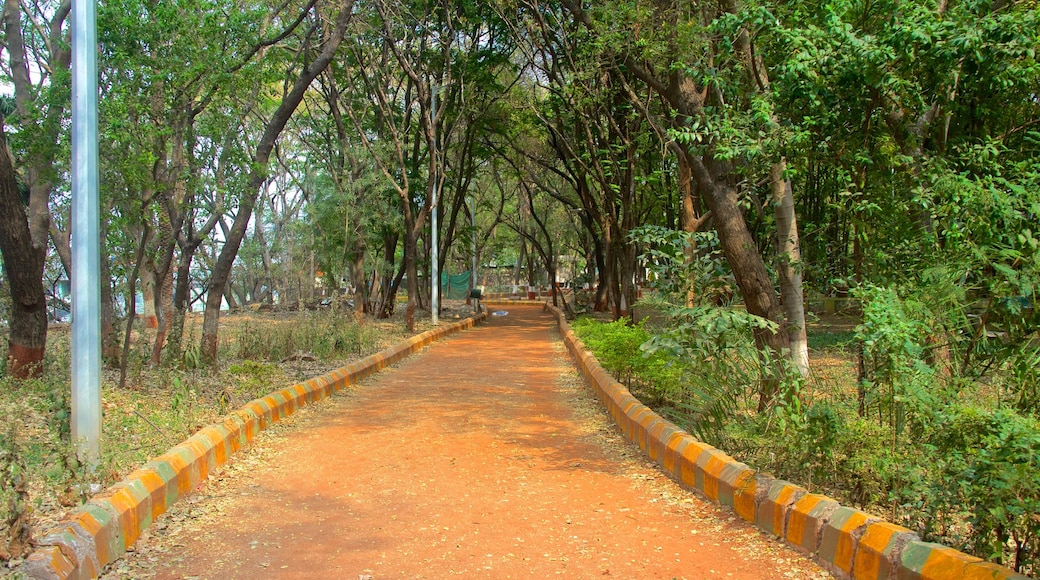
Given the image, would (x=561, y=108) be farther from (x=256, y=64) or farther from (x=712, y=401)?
(x=712, y=401)

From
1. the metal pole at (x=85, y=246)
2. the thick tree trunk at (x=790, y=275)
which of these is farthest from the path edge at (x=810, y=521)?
the metal pole at (x=85, y=246)

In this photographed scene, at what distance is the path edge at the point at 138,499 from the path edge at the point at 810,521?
3452mm

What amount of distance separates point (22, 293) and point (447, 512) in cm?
572

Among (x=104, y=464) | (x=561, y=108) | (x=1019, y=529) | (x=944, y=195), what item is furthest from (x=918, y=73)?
(x=561, y=108)

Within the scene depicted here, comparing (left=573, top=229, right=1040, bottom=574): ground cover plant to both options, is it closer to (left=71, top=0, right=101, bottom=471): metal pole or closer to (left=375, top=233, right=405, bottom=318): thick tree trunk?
(left=71, top=0, right=101, bottom=471): metal pole

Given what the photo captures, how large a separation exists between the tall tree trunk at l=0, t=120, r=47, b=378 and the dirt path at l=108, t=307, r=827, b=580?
2734 millimetres

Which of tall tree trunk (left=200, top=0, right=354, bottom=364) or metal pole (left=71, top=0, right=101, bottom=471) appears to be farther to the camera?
tall tree trunk (left=200, top=0, right=354, bottom=364)

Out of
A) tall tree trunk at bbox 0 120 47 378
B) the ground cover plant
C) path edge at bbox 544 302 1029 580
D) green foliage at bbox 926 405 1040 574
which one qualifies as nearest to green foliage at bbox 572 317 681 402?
path edge at bbox 544 302 1029 580

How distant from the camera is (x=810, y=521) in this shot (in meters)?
4.40

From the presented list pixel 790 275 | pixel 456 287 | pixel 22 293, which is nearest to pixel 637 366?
pixel 790 275

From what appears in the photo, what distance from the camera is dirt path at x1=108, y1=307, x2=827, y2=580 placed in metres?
4.38

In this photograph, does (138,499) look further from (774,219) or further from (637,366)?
(774,219)

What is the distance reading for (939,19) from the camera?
19.6 feet

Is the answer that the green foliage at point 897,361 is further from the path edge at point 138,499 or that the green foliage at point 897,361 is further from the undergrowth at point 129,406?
the undergrowth at point 129,406
